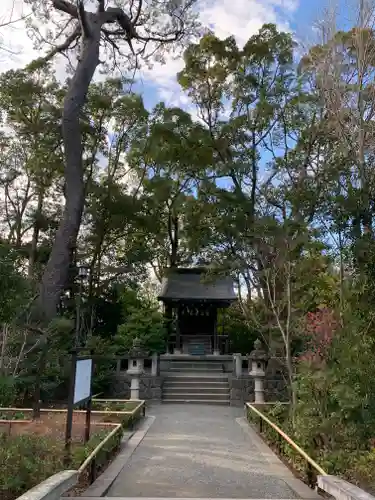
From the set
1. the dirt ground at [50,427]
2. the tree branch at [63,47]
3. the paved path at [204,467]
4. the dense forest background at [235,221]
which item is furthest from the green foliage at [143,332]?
the tree branch at [63,47]

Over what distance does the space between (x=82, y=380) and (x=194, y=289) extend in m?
13.5

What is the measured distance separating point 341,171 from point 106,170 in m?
11.4

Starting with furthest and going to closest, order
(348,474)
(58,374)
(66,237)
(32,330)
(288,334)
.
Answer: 1. (66,237)
2. (58,374)
3. (32,330)
4. (288,334)
5. (348,474)

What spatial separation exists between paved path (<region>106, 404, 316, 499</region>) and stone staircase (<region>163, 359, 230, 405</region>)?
404 cm

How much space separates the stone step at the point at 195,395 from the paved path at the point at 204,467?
4.08 m

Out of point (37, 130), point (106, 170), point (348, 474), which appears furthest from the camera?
point (106, 170)

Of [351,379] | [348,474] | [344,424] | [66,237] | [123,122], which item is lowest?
[348,474]

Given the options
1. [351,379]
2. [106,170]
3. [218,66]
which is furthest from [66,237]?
[351,379]

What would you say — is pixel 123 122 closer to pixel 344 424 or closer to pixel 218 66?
pixel 218 66

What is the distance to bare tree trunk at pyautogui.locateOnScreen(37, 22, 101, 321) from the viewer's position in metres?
13.9

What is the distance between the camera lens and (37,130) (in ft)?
57.1

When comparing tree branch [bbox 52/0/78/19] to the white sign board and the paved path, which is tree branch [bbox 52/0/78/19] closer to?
the white sign board

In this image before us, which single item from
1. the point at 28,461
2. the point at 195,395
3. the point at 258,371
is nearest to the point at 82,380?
the point at 28,461

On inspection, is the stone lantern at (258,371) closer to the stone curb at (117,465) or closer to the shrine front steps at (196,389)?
the shrine front steps at (196,389)
